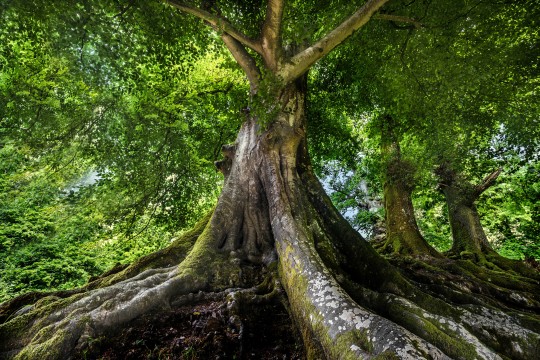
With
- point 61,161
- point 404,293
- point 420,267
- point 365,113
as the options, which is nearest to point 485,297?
point 420,267

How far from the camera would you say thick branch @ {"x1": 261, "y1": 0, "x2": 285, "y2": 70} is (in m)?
4.45

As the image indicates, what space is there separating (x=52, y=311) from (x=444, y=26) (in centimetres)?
808

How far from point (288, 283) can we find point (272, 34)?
13.1 ft

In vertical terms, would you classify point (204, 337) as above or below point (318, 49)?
below

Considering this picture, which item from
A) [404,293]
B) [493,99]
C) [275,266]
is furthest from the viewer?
[493,99]

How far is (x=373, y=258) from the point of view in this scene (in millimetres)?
3783

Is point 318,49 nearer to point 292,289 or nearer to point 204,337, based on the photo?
point 292,289

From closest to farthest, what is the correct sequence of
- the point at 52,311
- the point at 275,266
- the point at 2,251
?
the point at 52,311 → the point at 275,266 → the point at 2,251

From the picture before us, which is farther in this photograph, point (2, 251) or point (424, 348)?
point (2, 251)

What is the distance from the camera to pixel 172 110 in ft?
26.5

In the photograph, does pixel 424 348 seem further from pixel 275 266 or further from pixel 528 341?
pixel 275 266

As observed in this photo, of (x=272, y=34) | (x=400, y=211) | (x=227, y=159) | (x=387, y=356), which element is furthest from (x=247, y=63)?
(x=400, y=211)

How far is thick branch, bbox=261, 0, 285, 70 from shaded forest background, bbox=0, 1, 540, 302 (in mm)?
1261

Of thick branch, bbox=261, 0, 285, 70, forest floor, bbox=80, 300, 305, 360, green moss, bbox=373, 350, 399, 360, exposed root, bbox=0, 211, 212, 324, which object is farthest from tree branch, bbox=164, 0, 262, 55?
green moss, bbox=373, 350, 399, 360
